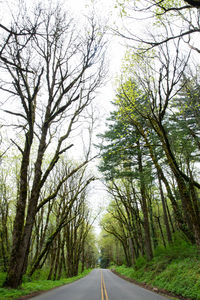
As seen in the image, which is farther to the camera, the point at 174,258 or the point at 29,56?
the point at 174,258

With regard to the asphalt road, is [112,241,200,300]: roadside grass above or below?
above

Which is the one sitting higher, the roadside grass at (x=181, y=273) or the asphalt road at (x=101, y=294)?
the roadside grass at (x=181, y=273)

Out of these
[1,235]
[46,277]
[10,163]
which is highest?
[10,163]

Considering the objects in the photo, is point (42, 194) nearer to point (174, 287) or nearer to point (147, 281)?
point (147, 281)

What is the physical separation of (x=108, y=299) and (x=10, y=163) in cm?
1251

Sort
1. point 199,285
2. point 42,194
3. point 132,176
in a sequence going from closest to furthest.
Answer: point 199,285 → point 132,176 → point 42,194

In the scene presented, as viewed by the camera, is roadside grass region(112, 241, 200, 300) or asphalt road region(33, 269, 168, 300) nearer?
roadside grass region(112, 241, 200, 300)

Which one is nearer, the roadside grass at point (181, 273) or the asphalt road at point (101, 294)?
the roadside grass at point (181, 273)

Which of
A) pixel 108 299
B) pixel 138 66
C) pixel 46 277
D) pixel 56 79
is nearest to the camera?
pixel 108 299

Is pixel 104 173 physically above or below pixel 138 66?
below

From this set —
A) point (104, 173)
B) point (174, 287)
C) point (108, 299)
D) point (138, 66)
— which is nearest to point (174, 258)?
point (174, 287)

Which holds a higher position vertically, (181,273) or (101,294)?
(181,273)

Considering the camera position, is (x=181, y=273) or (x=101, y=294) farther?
(x=101, y=294)

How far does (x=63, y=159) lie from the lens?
661 inches
